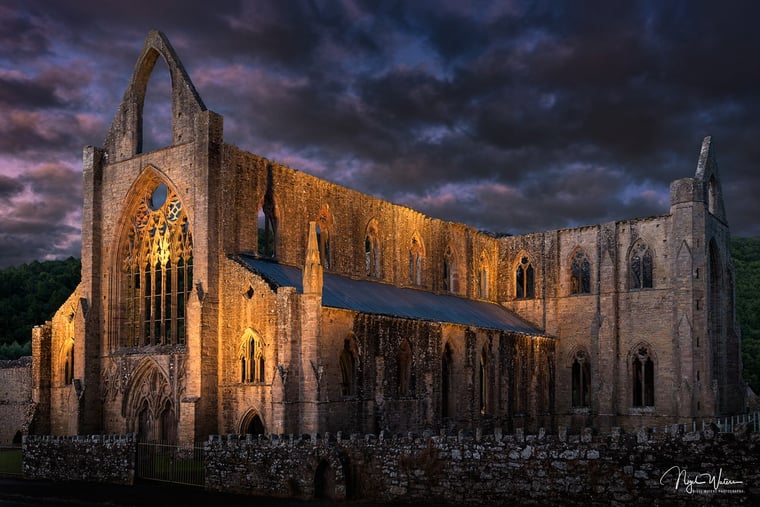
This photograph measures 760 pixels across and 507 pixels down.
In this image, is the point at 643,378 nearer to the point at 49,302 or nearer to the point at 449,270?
the point at 449,270

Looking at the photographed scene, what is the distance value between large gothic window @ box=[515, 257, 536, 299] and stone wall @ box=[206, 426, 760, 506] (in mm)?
30262

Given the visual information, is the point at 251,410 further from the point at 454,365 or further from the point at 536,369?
the point at 536,369

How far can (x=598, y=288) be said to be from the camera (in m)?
48.1

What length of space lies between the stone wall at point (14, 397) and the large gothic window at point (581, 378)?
29819 millimetres

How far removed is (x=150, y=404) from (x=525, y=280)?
25.5 m

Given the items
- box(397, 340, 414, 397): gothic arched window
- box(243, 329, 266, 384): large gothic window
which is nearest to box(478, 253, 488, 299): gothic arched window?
box(397, 340, 414, 397): gothic arched window

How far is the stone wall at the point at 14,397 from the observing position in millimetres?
42719

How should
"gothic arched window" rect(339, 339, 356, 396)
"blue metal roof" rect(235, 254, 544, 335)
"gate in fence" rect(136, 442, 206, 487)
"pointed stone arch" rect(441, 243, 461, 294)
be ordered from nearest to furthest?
1. "gate in fence" rect(136, 442, 206, 487)
2. "gothic arched window" rect(339, 339, 356, 396)
3. "blue metal roof" rect(235, 254, 544, 335)
4. "pointed stone arch" rect(441, 243, 461, 294)

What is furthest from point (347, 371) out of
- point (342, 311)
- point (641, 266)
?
point (641, 266)

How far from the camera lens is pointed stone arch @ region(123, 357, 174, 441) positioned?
34781mm

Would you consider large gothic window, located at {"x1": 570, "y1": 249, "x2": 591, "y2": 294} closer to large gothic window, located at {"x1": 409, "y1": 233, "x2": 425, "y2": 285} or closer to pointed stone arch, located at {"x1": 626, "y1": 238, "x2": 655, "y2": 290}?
pointed stone arch, located at {"x1": 626, "y1": 238, "x2": 655, "y2": 290}

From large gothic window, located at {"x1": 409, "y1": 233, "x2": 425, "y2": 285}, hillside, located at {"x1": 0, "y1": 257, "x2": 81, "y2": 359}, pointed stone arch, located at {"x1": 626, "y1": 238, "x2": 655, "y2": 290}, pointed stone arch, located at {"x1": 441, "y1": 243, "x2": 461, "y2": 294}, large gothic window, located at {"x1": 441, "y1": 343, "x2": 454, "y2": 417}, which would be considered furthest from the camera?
hillside, located at {"x1": 0, "y1": 257, "x2": 81, "y2": 359}

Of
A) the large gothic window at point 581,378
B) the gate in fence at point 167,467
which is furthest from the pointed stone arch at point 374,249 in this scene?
the gate in fence at point 167,467

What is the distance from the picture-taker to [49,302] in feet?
232
